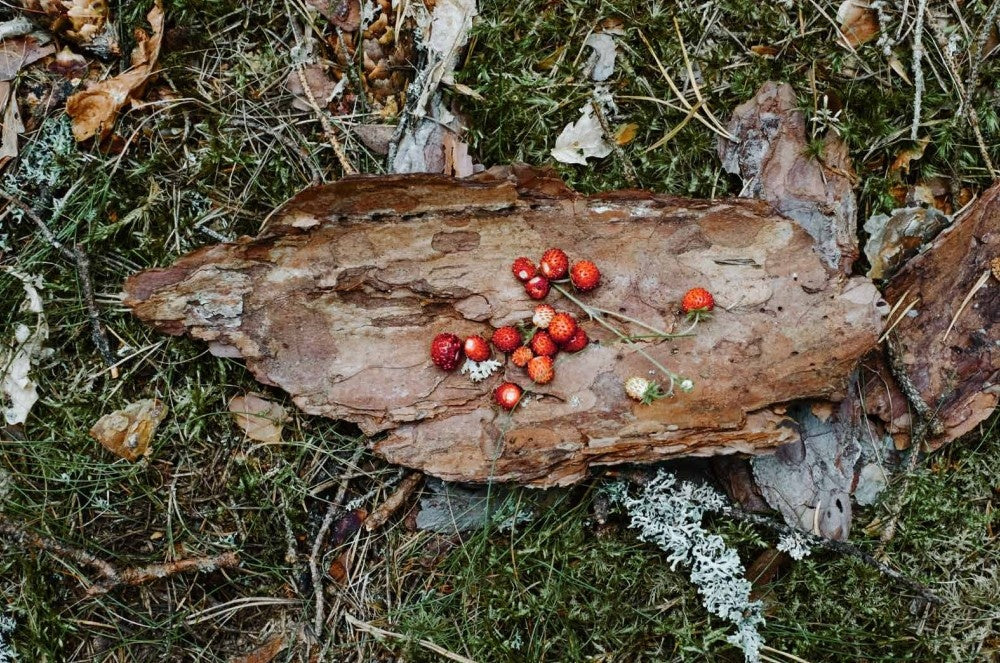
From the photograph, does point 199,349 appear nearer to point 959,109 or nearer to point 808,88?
point 808,88

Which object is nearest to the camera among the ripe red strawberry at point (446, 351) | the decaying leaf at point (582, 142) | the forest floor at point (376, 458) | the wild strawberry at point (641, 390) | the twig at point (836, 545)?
the wild strawberry at point (641, 390)

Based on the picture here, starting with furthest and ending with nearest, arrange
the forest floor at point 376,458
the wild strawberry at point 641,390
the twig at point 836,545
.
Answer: the forest floor at point 376,458 < the twig at point 836,545 < the wild strawberry at point 641,390

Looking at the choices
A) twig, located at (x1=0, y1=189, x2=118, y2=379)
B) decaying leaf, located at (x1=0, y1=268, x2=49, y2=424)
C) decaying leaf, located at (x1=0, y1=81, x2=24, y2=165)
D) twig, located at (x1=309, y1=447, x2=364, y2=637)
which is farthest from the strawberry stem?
decaying leaf, located at (x1=0, y1=81, x2=24, y2=165)

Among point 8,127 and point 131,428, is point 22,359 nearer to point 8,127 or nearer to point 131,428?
point 131,428

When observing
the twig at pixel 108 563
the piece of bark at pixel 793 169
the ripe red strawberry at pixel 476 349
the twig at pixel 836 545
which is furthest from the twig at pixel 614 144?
the twig at pixel 108 563

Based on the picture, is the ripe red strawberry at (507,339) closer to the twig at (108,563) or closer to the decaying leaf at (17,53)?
the twig at (108,563)

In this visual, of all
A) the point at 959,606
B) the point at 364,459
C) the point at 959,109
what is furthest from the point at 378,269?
the point at 959,606

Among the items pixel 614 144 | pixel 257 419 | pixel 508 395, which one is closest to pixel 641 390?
pixel 508 395
